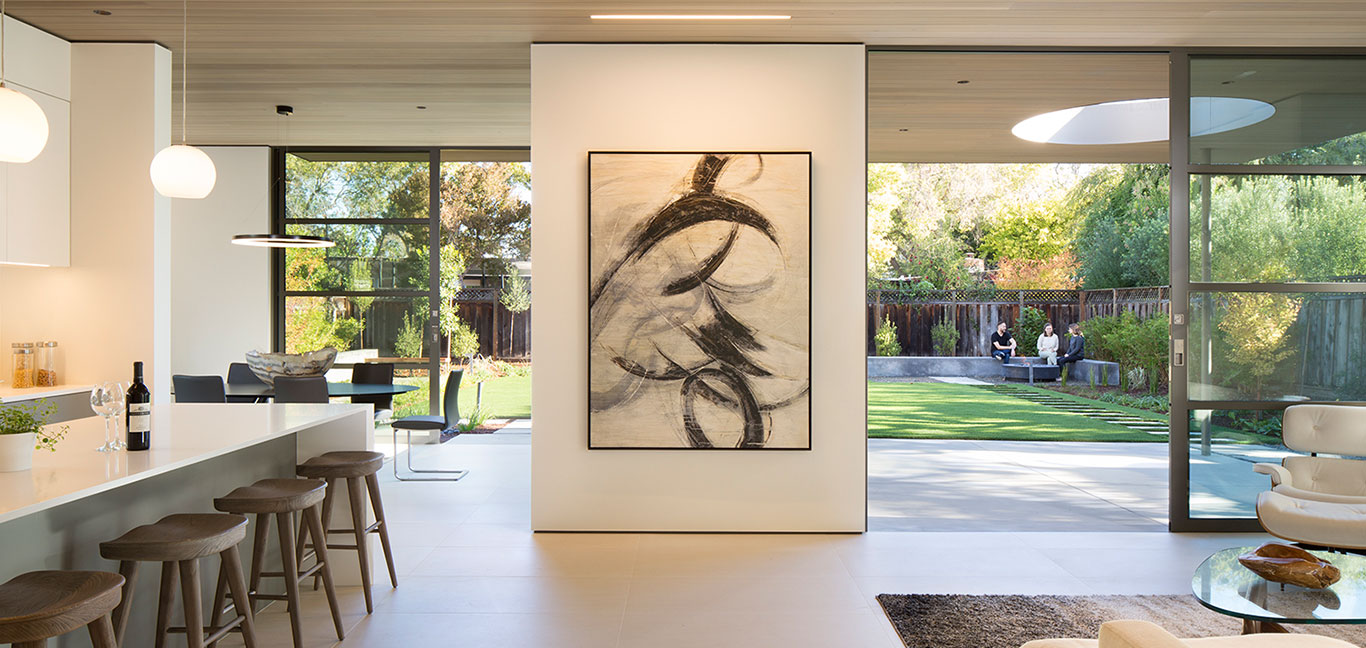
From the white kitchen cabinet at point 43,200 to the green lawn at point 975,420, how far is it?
21.3ft

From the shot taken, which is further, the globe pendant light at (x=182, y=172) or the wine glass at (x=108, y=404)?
the globe pendant light at (x=182, y=172)

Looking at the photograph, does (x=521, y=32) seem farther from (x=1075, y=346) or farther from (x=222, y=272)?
(x=1075, y=346)

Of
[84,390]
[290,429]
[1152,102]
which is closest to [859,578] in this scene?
[290,429]

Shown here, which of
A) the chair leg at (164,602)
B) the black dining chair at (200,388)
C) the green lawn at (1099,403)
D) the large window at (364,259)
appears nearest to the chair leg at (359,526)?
the chair leg at (164,602)

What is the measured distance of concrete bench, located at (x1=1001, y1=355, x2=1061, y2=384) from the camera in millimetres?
14461

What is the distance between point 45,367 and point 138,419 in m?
2.68

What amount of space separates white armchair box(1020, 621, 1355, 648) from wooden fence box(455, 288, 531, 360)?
32.0 feet

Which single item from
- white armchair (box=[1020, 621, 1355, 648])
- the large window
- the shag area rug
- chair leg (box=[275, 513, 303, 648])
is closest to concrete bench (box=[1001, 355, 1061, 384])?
the large window

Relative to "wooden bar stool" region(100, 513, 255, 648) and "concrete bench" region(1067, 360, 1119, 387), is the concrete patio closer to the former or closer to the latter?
"wooden bar stool" region(100, 513, 255, 648)

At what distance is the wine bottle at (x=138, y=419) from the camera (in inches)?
102

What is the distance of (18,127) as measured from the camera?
2.65m

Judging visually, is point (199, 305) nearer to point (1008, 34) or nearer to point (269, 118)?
point (269, 118)

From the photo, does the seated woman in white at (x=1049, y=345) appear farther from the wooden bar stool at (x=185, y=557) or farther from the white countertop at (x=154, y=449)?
the wooden bar stool at (x=185, y=557)

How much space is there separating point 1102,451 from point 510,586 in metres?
6.15
